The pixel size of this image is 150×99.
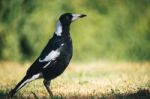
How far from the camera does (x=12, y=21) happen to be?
13102 mm

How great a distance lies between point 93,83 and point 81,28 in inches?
193

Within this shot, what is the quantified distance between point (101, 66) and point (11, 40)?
3.14 metres

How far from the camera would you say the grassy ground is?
685 centimetres

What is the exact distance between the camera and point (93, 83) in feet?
26.6

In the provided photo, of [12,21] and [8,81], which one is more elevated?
[8,81]

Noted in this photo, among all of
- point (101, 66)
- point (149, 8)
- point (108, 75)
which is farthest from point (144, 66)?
point (149, 8)

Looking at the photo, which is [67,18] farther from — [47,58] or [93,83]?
[93,83]

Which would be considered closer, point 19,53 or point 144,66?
point 144,66

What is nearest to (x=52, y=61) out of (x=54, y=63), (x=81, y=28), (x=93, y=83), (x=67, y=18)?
(x=54, y=63)

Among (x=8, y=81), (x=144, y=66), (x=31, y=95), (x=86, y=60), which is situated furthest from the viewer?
(x=86, y=60)

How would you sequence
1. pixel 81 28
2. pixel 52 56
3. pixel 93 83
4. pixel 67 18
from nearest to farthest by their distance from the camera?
pixel 52 56 → pixel 67 18 → pixel 93 83 → pixel 81 28

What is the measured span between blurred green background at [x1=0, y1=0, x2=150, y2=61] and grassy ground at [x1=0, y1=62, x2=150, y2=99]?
1.62 metres

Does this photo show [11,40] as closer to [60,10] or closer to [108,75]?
[60,10]

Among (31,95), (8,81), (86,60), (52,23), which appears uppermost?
(31,95)
